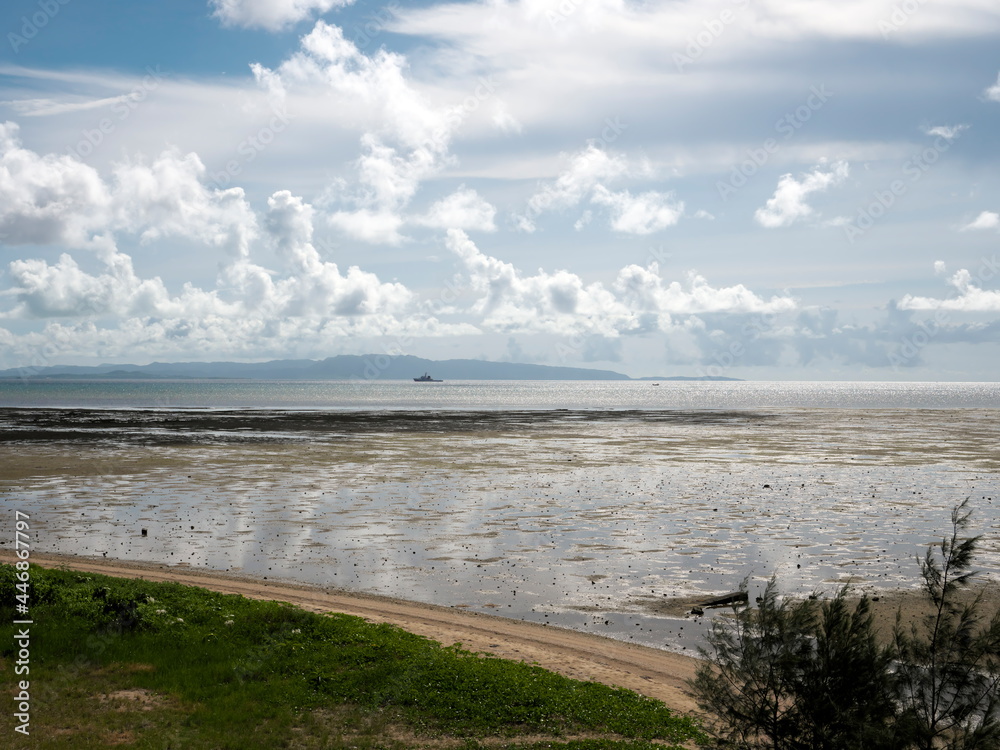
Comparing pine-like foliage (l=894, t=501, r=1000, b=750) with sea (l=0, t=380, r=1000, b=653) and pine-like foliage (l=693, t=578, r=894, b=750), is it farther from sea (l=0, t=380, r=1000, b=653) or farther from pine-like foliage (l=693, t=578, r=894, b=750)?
sea (l=0, t=380, r=1000, b=653)

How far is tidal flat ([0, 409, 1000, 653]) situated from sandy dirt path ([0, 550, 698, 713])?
0.83m

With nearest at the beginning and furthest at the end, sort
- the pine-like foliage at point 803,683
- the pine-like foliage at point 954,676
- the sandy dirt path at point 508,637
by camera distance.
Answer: the pine-like foliage at point 954,676 → the pine-like foliage at point 803,683 → the sandy dirt path at point 508,637

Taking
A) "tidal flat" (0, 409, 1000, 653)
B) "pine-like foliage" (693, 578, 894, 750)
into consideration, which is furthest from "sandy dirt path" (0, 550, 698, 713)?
"pine-like foliage" (693, 578, 894, 750)

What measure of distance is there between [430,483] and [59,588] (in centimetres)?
2510

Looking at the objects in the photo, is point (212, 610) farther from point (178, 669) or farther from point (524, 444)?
point (524, 444)

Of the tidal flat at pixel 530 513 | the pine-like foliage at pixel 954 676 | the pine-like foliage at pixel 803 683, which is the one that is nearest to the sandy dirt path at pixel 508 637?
the tidal flat at pixel 530 513

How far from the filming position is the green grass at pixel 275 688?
12.2 metres

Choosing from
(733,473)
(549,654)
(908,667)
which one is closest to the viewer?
(908,667)

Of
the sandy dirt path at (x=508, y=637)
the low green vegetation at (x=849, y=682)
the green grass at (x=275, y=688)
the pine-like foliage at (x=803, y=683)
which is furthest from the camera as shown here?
the sandy dirt path at (x=508, y=637)

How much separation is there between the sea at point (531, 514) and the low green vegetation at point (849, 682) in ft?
6.15

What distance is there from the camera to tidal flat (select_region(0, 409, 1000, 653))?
22.1m

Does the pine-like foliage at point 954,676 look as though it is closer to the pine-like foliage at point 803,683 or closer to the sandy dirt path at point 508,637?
the pine-like foliage at point 803,683

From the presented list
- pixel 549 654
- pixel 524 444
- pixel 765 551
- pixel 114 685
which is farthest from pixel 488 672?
pixel 524 444

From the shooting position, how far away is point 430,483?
138 ft
